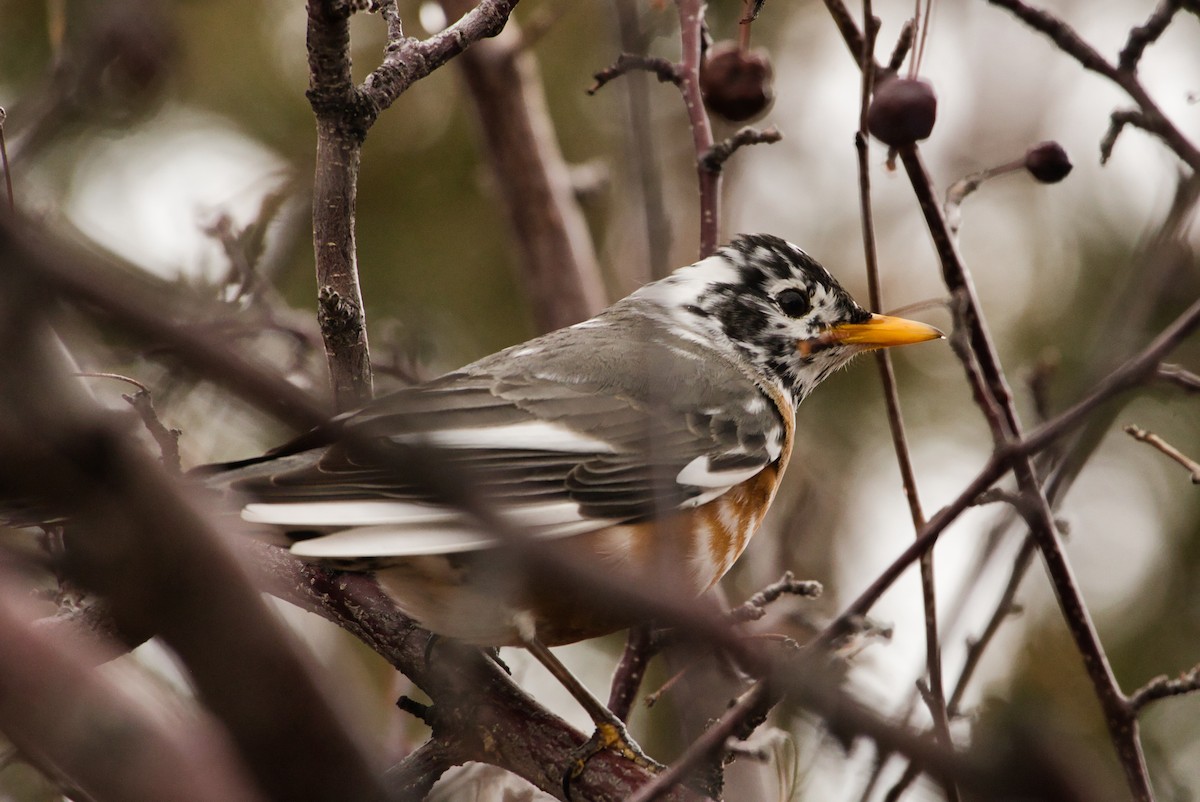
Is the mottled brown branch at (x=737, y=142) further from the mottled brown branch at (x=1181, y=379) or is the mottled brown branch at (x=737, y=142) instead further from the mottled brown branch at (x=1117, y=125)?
the mottled brown branch at (x=1181, y=379)

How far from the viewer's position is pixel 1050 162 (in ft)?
10.9

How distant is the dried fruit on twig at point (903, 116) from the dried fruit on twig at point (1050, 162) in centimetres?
43

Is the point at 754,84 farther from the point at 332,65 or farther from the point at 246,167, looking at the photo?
the point at 246,167

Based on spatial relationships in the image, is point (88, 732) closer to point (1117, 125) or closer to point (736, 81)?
point (1117, 125)

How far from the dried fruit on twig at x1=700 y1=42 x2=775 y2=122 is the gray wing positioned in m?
0.84

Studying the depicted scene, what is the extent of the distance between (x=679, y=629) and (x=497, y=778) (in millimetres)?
2804

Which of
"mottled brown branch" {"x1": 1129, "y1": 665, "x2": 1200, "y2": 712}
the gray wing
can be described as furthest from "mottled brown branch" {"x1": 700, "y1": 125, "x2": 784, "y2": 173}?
"mottled brown branch" {"x1": 1129, "y1": 665, "x2": 1200, "y2": 712}

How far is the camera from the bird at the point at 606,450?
311 cm

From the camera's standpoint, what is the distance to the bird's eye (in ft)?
16.0

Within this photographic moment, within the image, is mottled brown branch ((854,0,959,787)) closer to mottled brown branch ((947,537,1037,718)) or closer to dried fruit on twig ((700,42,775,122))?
mottled brown branch ((947,537,1037,718))

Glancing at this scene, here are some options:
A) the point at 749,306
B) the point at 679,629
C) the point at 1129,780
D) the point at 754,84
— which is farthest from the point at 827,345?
the point at 679,629

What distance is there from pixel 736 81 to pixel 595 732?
2.28 metres

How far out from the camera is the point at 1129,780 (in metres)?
2.76

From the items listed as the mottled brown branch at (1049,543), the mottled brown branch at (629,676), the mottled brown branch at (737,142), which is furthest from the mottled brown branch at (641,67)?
the mottled brown branch at (629,676)
